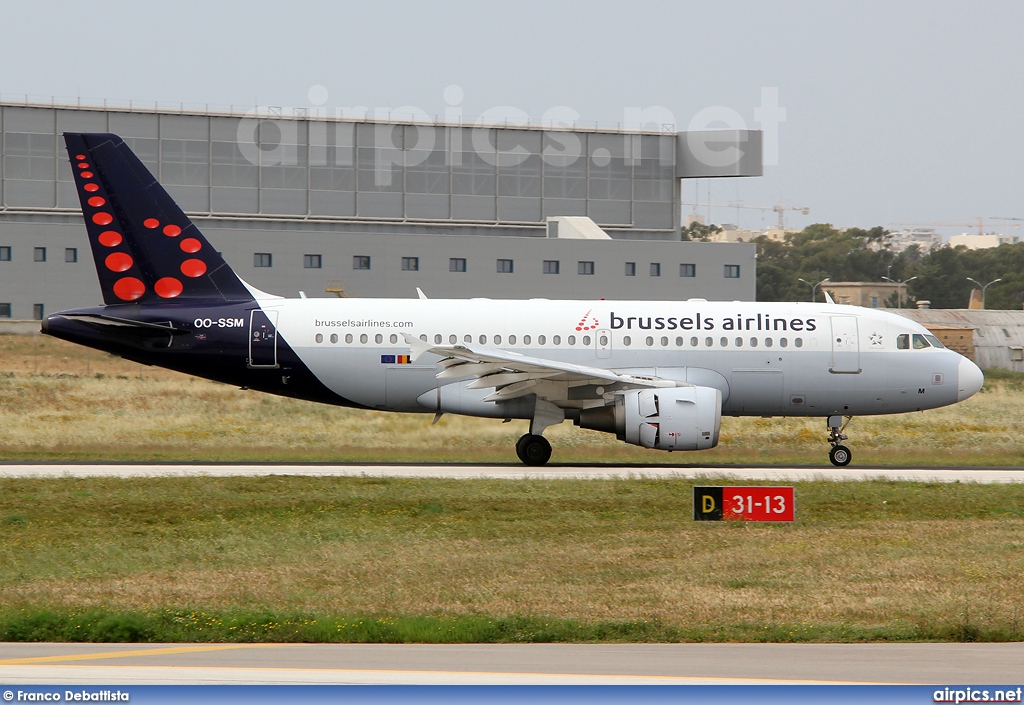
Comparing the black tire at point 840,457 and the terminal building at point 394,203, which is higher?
the terminal building at point 394,203

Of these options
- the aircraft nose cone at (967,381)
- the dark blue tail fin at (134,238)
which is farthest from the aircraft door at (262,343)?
the aircraft nose cone at (967,381)

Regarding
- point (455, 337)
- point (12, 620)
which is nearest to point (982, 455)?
point (455, 337)

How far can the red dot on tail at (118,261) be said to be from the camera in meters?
27.9

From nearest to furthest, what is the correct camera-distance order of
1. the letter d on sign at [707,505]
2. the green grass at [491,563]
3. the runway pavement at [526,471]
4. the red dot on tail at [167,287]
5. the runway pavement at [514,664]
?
1. the runway pavement at [514,664]
2. the green grass at [491,563]
3. the letter d on sign at [707,505]
4. the runway pavement at [526,471]
5. the red dot on tail at [167,287]

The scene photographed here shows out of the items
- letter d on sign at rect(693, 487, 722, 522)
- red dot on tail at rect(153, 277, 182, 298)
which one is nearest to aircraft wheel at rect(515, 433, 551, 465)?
red dot on tail at rect(153, 277, 182, 298)

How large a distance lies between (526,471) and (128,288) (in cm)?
978

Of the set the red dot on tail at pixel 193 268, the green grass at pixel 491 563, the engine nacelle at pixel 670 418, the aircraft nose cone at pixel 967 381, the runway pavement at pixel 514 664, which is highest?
the red dot on tail at pixel 193 268

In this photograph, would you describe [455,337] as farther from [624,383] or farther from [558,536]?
[558,536]

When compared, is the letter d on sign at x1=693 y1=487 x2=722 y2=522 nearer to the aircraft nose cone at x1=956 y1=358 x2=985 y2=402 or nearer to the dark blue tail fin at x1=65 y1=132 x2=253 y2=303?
the aircraft nose cone at x1=956 y1=358 x2=985 y2=402

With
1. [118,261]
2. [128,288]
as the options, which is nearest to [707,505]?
[128,288]

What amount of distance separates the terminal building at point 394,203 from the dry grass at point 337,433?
2417 centimetres

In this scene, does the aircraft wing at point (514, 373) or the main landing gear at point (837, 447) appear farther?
the main landing gear at point (837, 447)

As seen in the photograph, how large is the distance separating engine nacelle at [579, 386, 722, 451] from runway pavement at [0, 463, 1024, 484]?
0.67 metres

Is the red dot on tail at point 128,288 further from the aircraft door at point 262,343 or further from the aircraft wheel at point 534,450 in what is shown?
the aircraft wheel at point 534,450
